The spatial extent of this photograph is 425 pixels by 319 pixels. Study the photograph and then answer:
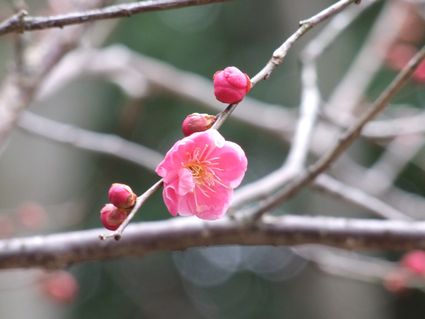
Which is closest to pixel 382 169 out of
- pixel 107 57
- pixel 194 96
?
pixel 194 96

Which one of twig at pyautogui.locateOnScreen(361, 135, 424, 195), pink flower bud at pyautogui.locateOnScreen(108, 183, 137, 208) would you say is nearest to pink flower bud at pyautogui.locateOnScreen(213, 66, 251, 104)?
pink flower bud at pyautogui.locateOnScreen(108, 183, 137, 208)

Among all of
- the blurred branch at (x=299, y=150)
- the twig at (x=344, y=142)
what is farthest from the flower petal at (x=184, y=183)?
the blurred branch at (x=299, y=150)

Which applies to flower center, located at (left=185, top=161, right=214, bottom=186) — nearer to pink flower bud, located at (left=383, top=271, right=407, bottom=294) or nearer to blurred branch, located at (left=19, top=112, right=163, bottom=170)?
blurred branch, located at (left=19, top=112, right=163, bottom=170)

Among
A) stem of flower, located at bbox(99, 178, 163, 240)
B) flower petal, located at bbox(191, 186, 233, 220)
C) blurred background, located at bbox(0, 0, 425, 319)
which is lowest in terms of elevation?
blurred background, located at bbox(0, 0, 425, 319)

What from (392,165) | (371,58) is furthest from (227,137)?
(392,165)

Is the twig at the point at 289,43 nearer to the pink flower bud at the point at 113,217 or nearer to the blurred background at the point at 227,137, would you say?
the pink flower bud at the point at 113,217

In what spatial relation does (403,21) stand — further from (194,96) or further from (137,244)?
(137,244)

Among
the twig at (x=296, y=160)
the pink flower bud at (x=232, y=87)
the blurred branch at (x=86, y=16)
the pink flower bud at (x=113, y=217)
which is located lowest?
the twig at (x=296, y=160)

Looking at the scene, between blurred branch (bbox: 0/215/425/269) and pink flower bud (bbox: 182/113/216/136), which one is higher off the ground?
pink flower bud (bbox: 182/113/216/136)
